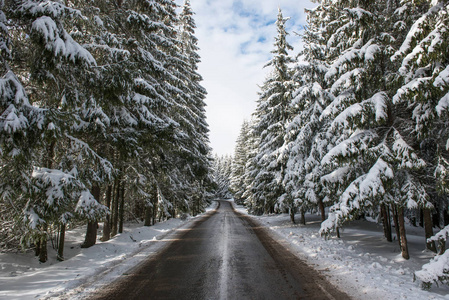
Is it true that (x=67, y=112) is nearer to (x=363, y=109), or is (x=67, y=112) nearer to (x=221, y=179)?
(x=363, y=109)

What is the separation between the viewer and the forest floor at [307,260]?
221 inches

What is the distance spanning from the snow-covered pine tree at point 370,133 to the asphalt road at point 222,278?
238 centimetres

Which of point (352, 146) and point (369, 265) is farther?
point (352, 146)

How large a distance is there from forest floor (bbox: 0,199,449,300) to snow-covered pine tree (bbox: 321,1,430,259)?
46.5 inches

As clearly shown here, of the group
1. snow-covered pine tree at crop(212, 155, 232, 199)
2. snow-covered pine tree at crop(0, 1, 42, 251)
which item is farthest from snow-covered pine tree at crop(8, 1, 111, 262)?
snow-covered pine tree at crop(212, 155, 232, 199)

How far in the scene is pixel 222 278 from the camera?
6.55 meters

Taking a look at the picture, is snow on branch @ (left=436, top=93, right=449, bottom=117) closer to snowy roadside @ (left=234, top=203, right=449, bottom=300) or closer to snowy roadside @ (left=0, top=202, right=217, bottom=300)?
snowy roadside @ (left=234, top=203, right=449, bottom=300)

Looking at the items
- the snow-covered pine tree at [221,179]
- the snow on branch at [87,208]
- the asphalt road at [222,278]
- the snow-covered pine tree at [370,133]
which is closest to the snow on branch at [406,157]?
the snow-covered pine tree at [370,133]

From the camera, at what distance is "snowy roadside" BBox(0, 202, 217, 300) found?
5.67 metres

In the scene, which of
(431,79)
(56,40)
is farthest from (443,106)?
(56,40)

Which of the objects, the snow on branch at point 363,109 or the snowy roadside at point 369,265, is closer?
the snowy roadside at point 369,265

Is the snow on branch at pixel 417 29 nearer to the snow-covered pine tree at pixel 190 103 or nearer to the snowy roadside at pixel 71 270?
the snowy roadside at pixel 71 270

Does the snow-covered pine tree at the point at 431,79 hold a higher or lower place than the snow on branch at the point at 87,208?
higher

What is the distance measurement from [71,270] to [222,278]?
14.5ft
